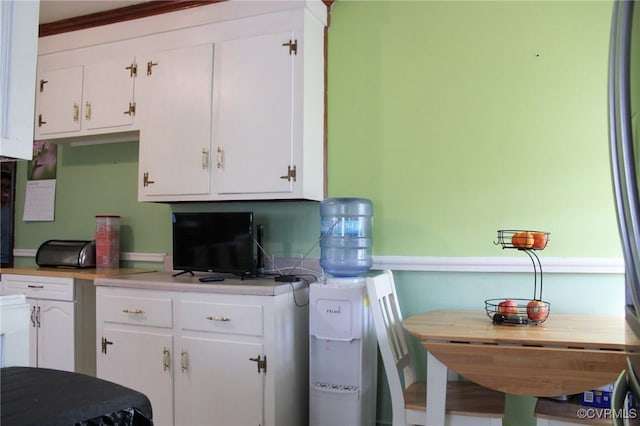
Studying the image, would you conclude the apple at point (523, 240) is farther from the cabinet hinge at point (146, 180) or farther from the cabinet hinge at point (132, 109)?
the cabinet hinge at point (132, 109)

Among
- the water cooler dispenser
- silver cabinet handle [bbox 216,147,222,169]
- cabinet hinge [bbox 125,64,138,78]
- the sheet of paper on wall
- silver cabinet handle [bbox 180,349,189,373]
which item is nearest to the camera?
the water cooler dispenser

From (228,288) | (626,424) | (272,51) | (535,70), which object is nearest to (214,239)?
(228,288)

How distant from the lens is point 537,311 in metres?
2.05

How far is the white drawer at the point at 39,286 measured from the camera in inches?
118

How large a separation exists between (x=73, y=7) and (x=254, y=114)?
151cm

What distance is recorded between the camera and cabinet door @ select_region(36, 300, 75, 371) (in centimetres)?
297

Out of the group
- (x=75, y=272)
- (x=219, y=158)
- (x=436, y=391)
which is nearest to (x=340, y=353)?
(x=436, y=391)

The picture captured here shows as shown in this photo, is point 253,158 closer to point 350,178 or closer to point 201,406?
point 350,178

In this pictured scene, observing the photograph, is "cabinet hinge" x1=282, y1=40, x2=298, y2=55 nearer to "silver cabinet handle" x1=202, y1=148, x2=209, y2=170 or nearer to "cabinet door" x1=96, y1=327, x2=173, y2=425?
"silver cabinet handle" x1=202, y1=148, x2=209, y2=170

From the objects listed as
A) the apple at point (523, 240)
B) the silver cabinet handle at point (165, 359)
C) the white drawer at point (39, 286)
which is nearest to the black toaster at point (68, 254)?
the white drawer at point (39, 286)

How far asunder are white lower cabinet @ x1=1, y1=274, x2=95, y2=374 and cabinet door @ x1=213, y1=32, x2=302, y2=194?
3.83 feet

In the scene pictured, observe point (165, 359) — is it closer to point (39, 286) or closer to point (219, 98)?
point (39, 286)

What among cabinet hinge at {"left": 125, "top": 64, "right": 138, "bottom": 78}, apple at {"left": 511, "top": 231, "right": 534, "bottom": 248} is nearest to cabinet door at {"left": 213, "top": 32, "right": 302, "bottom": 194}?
cabinet hinge at {"left": 125, "top": 64, "right": 138, "bottom": 78}

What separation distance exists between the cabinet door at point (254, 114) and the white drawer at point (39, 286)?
3.87 ft
